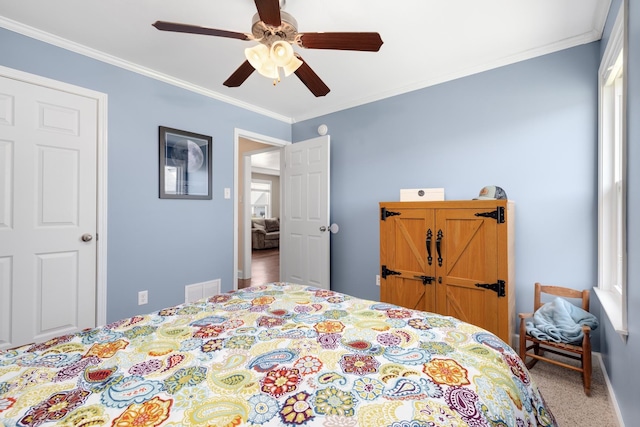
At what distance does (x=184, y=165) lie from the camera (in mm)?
2986

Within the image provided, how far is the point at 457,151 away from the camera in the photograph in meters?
2.77

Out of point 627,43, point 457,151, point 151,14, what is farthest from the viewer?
point 457,151

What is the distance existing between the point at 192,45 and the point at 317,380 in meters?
2.49

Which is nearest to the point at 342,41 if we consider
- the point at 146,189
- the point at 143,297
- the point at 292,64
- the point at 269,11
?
the point at 292,64

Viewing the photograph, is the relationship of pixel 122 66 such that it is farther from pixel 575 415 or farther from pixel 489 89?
pixel 575 415

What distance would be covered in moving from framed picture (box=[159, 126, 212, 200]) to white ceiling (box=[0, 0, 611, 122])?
54 cm

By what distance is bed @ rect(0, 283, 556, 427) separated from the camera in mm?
699

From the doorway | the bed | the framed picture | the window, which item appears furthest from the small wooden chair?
the window

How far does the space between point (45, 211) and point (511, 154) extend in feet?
12.0

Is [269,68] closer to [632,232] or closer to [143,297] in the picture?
[632,232]

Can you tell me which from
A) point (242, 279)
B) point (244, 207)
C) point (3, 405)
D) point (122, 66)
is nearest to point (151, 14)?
point (122, 66)

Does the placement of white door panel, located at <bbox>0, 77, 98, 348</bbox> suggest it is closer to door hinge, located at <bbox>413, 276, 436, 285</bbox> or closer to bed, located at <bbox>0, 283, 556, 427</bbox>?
bed, located at <bbox>0, 283, 556, 427</bbox>

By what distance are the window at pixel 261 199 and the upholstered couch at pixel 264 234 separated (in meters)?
1.03

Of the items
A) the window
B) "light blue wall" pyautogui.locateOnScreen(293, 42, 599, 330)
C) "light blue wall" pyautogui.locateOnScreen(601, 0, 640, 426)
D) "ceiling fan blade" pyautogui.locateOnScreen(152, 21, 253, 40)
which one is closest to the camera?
"light blue wall" pyautogui.locateOnScreen(601, 0, 640, 426)
